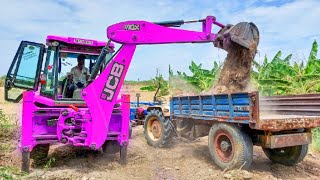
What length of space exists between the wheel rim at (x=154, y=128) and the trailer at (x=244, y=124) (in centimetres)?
31

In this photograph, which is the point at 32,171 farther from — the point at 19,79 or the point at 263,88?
the point at 263,88

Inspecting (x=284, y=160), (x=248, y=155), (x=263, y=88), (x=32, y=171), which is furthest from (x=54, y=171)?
(x=263, y=88)

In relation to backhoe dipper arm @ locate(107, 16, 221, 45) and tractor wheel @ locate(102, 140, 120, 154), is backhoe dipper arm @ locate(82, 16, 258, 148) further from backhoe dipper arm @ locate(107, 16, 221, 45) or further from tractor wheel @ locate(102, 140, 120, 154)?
tractor wheel @ locate(102, 140, 120, 154)

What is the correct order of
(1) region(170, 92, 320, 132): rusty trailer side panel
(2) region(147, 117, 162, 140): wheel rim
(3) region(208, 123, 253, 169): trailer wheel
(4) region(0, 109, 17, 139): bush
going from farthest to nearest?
(4) region(0, 109, 17, 139): bush < (2) region(147, 117, 162, 140): wheel rim < (3) region(208, 123, 253, 169): trailer wheel < (1) region(170, 92, 320, 132): rusty trailer side panel

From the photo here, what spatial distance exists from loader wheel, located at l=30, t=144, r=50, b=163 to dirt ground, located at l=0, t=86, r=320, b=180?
0.18 meters

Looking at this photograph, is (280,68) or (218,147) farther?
(280,68)

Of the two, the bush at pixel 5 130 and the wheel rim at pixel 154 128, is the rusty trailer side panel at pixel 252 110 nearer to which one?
the wheel rim at pixel 154 128

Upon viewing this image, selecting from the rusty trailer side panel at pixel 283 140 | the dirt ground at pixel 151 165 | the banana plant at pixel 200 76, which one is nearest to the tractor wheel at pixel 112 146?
the dirt ground at pixel 151 165

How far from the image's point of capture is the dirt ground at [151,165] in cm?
621

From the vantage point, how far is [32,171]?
652cm

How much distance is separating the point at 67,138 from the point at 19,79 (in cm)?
140

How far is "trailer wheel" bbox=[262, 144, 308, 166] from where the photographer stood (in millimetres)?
6906

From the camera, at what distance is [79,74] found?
24.1 ft

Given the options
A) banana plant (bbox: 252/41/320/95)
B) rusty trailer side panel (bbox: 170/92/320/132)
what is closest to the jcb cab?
rusty trailer side panel (bbox: 170/92/320/132)
